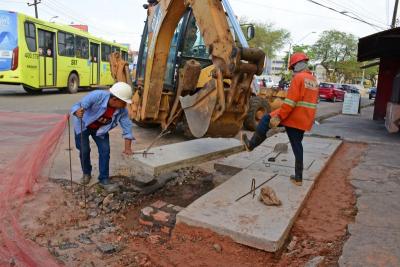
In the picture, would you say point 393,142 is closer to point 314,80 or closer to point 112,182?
point 314,80

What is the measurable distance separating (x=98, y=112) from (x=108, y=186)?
93 centimetres

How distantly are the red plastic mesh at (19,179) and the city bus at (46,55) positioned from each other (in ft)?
23.7

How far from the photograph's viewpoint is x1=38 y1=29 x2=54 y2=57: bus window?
16359mm

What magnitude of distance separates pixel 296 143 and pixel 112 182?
2.43m

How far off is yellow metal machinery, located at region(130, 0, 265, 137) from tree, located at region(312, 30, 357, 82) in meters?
63.6

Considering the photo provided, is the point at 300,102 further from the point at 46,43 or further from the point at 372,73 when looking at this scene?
the point at 372,73

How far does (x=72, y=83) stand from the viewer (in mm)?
19484

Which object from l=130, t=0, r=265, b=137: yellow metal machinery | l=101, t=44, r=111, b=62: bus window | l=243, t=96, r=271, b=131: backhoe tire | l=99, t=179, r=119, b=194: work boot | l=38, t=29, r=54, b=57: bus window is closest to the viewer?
l=130, t=0, r=265, b=137: yellow metal machinery

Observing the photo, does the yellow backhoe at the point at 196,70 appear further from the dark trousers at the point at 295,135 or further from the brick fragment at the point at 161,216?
the brick fragment at the point at 161,216

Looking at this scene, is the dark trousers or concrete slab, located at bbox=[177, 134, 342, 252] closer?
concrete slab, located at bbox=[177, 134, 342, 252]

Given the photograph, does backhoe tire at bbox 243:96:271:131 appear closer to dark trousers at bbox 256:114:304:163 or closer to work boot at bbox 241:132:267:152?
work boot at bbox 241:132:267:152

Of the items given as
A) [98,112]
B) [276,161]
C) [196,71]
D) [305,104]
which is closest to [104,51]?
[196,71]

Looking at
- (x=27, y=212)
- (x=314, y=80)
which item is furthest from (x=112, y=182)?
(x=314, y=80)

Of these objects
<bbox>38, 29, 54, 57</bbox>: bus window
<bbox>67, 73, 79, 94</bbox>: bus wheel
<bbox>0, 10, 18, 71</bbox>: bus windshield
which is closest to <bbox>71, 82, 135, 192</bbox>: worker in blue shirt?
<bbox>0, 10, 18, 71</bbox>: bus windshield
